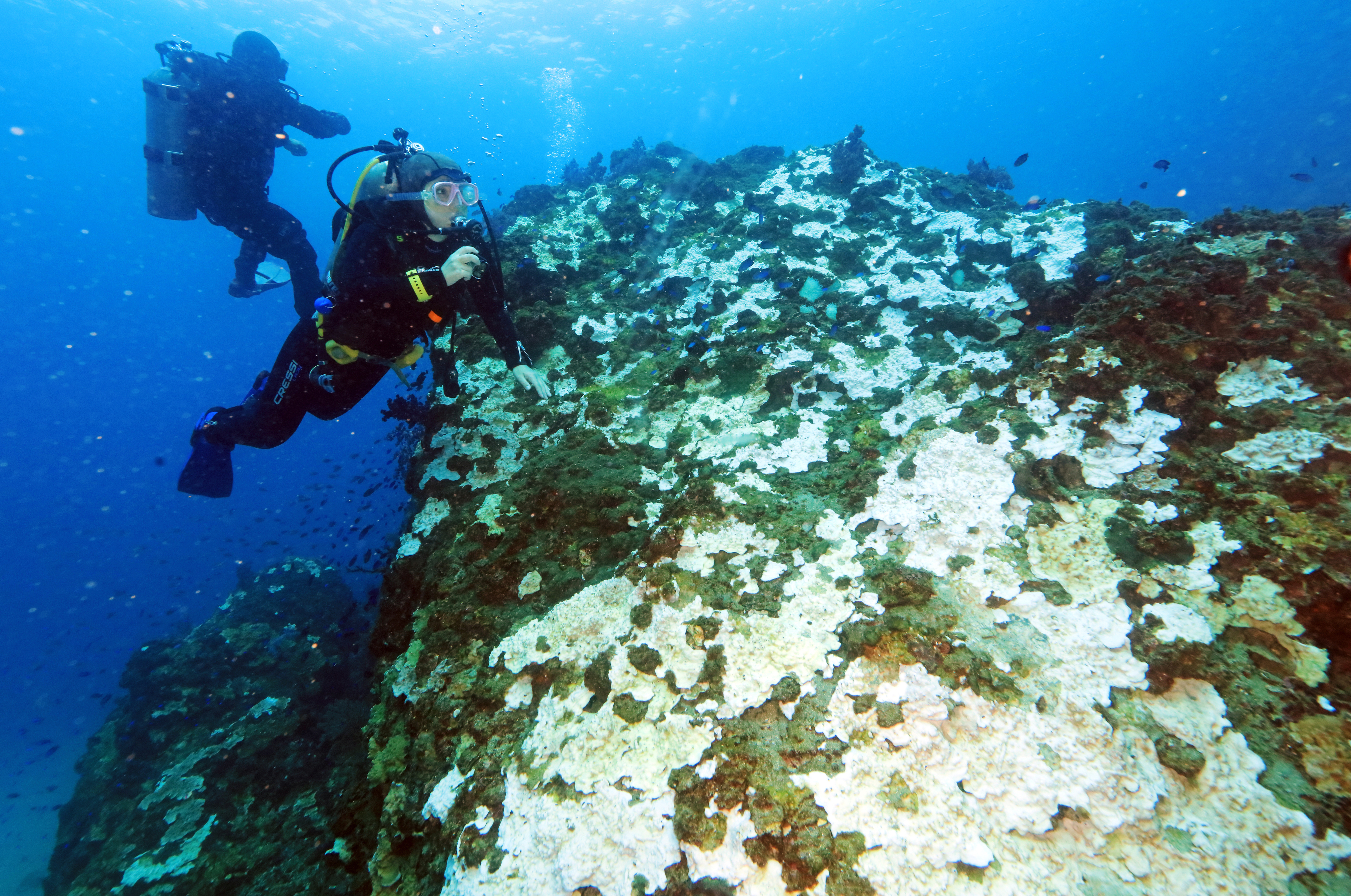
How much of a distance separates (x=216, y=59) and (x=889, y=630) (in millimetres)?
13228

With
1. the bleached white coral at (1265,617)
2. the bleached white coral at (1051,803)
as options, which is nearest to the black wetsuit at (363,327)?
the bleached white coral at (1051,803)

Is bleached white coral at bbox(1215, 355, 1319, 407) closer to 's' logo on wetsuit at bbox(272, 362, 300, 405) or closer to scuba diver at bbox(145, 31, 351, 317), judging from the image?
's' logo on wetsuit at bbox(272, 362, 300, 405)

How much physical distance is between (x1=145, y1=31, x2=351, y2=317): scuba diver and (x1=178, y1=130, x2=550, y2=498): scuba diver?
3697mm

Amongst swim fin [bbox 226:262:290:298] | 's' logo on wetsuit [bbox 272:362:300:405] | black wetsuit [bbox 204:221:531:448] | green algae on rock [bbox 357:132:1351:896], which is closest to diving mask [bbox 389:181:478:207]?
black wetsuit [bbox 204:221:531:448]

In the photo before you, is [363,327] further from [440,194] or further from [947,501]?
[947,501]

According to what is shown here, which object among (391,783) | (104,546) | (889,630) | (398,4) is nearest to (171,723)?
(391,783)

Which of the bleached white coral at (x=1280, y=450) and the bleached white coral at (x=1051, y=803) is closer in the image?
the bleached white coral at (x=1051, y=803)

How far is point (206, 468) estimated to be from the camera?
17.1ft

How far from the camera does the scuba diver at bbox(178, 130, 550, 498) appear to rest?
4246 millimetres

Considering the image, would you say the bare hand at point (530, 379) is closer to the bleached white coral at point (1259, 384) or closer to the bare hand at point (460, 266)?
the bare hand at point (460, 266)

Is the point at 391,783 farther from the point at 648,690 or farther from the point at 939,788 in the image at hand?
the point at 939,788

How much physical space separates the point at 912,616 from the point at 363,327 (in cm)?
482

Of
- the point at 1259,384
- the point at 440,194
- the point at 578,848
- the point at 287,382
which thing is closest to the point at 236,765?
the point at 287,382

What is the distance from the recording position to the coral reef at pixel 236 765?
3.99 meters
